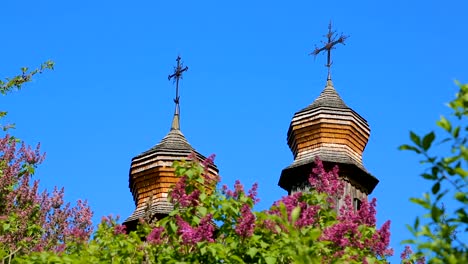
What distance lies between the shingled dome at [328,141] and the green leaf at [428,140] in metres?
17.6

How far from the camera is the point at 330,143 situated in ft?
73.0

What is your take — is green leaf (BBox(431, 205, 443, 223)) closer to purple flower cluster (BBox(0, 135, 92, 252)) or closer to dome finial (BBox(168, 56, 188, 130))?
purple flower cluster (BBox(0, 135, 92, 252))

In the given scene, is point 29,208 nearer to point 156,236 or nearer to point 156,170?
point 156,236

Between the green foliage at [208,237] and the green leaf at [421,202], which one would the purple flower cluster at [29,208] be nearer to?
the green foliage at [208,237]

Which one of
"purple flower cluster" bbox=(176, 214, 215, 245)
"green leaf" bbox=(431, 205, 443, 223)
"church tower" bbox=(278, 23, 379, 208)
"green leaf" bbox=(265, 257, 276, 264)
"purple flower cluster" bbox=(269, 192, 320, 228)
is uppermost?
"church tower" bbox=(278, 23, 379, 208)

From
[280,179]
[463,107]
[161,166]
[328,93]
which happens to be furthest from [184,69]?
[463,107]

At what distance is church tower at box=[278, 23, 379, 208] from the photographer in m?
21.3

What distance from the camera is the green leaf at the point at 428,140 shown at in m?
3.47

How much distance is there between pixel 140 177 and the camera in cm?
2553

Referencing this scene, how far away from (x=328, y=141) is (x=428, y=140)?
18.9 m

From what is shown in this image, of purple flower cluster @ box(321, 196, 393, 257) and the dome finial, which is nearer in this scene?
purple flower cluster @ box(321, 196, 393, 257)

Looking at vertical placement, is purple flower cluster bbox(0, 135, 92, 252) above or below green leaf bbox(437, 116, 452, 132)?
above

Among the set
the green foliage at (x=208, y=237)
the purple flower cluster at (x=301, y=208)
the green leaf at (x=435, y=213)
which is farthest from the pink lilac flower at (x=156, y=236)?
the green leaf at (x=435, y=213)

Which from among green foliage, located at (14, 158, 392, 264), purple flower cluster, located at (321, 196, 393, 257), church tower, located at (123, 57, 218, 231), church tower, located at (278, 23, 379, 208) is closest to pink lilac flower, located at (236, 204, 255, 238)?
green foliage, located at (14, 158, 392, 264)
